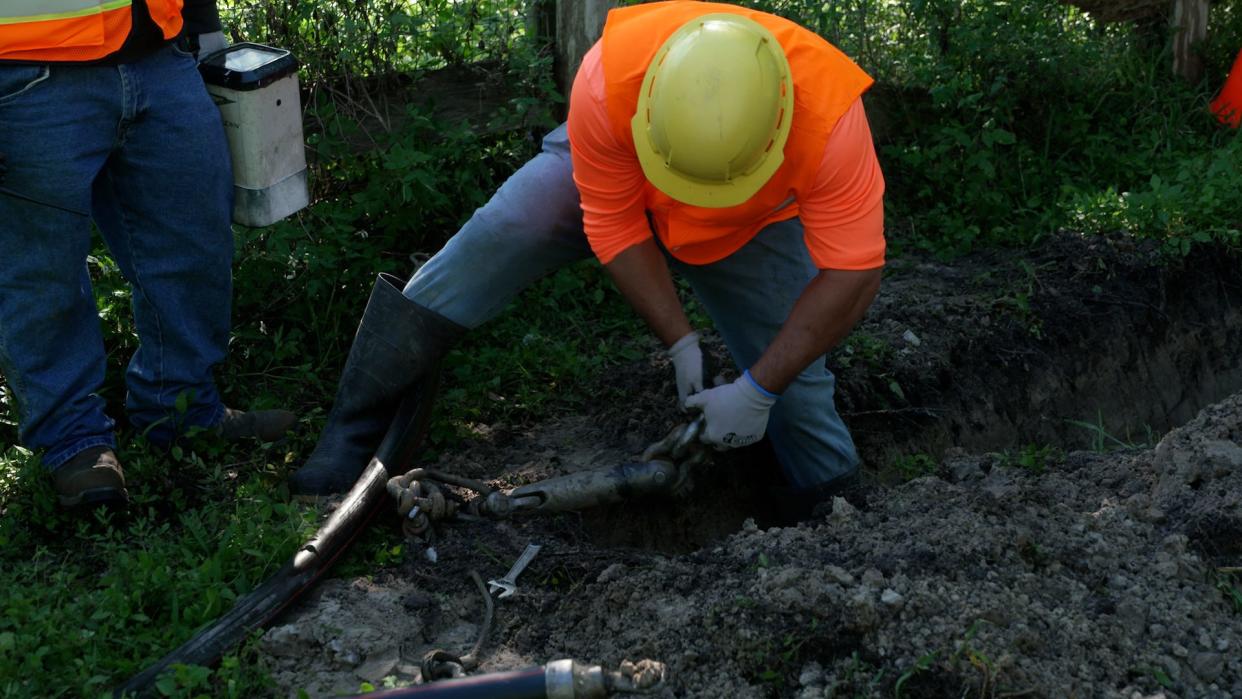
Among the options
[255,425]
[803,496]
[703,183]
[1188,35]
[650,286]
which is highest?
[703,183]

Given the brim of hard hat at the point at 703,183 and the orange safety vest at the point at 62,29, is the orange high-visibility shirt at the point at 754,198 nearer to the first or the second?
the brim of hard hat at the point at 703,183

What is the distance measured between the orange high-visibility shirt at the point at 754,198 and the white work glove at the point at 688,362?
0.27m

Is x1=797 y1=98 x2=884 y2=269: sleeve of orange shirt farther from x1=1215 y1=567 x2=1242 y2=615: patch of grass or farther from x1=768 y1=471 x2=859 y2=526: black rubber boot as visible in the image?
x1=1215 y1=567 x2=1242 y2=615: patch of grass

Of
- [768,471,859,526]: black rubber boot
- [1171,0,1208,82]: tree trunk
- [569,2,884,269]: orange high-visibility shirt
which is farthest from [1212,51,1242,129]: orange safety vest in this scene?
[569,2,884,269]: orange high-visibility shirt

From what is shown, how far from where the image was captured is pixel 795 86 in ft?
9.59

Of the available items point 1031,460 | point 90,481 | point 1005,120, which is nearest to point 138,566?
point 90,481

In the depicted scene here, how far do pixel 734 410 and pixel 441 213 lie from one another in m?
1.85

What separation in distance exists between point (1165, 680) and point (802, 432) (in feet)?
4.65

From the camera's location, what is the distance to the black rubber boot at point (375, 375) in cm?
362

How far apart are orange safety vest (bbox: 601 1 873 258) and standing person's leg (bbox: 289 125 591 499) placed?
387 mm

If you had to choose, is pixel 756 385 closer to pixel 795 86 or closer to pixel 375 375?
pixel 795 86

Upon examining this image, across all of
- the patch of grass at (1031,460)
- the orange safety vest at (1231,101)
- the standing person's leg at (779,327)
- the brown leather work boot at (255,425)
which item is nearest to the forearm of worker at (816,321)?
the standing person's leg at (779,327)

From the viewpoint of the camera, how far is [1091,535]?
9.68 ft

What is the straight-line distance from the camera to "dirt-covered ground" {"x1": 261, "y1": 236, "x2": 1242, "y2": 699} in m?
2.57
